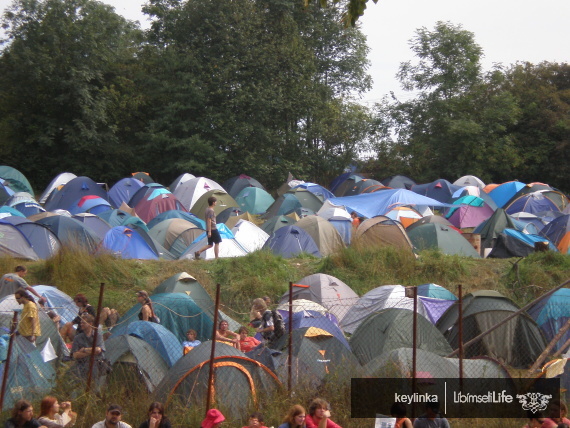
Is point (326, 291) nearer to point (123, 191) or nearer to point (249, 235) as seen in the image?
point (249, 235)

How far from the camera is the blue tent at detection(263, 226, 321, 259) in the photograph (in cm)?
1688

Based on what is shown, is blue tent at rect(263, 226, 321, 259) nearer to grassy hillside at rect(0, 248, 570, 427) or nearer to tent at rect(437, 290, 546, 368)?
grassy hillside at rect(0, 248, 570, 427)

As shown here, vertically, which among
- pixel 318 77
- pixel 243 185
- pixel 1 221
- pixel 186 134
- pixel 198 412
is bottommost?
pixel 198 412

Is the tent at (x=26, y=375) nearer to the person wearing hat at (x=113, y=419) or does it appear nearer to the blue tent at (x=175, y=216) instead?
the person wearing hat at (x=113, y=419)

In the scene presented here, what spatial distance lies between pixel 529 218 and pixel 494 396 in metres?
14.8

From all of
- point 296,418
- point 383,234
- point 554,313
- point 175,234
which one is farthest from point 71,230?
point 296,418

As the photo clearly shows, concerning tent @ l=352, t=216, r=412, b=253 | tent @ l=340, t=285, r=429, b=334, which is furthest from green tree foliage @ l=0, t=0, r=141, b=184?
tent @ l=340, t=285, r=429, b=334

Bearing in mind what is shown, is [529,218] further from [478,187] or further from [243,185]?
[243,185]

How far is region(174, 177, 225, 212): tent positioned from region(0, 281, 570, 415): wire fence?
10990 millimetres

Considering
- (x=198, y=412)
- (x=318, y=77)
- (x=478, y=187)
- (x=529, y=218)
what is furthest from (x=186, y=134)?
(x=198, y=412)

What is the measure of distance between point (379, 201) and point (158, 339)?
12.8m

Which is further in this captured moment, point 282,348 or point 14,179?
point 14,179

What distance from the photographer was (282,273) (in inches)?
590

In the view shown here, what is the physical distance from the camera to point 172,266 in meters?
14.9
